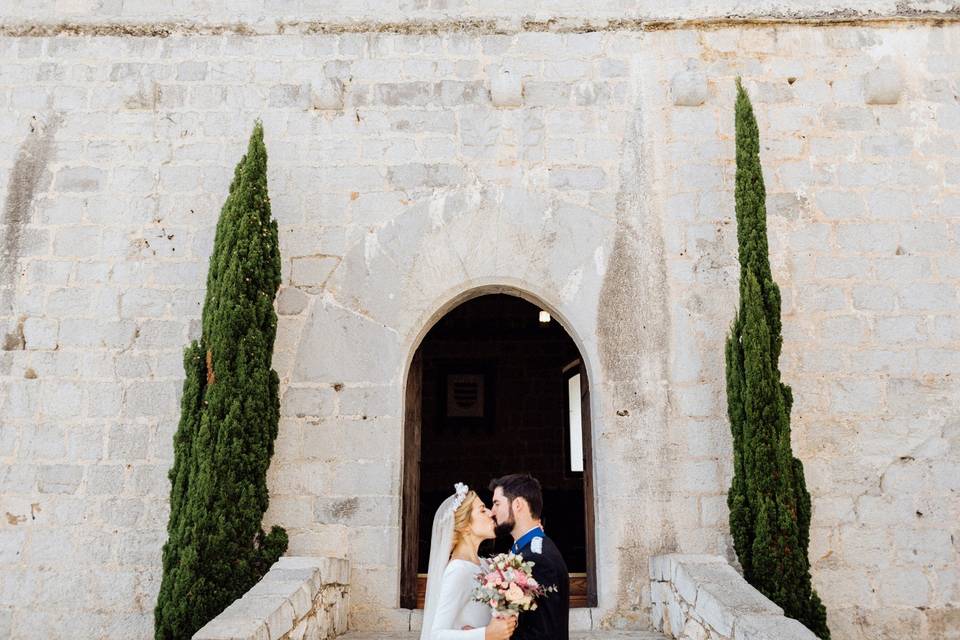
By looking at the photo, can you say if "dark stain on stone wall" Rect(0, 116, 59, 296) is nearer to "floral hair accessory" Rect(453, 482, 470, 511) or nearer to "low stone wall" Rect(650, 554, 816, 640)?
"floral hair accessory" Rect(453, 482, 470, 511)

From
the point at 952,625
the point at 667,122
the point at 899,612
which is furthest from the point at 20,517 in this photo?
the point at 952,625

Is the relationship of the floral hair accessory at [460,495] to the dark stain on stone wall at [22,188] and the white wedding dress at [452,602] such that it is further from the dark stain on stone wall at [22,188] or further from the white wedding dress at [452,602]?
the dark stain on stone wall at [22,188]

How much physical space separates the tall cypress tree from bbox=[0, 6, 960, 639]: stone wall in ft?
0.83

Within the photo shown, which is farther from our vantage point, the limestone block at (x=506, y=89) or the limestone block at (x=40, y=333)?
the limestone block at (x=506, y=89)

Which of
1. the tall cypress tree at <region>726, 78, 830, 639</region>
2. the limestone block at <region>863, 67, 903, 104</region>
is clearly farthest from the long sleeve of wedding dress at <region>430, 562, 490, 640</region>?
the limestone block at <region>863, 67, 903, 104</region>

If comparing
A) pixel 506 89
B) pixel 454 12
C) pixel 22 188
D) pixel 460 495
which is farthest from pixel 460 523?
pixel 22 188

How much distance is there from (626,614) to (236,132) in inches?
162

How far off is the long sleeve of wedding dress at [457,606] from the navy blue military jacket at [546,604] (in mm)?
174

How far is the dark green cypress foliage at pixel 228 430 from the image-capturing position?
13.9 feet

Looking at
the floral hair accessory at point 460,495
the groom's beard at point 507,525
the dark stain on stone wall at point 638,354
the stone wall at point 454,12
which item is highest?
the stone wall at point 454,12

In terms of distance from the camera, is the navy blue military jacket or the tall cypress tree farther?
the tall cypress tree

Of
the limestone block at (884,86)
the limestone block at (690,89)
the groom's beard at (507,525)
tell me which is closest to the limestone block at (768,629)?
the groom's beard at (507,525)

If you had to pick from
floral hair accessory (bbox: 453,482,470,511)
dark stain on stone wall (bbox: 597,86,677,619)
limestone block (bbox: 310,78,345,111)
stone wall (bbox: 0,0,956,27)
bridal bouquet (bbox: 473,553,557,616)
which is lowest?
bridal bouquet (bbox: 473,553,557,616)

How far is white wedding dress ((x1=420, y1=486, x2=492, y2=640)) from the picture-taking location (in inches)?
122
